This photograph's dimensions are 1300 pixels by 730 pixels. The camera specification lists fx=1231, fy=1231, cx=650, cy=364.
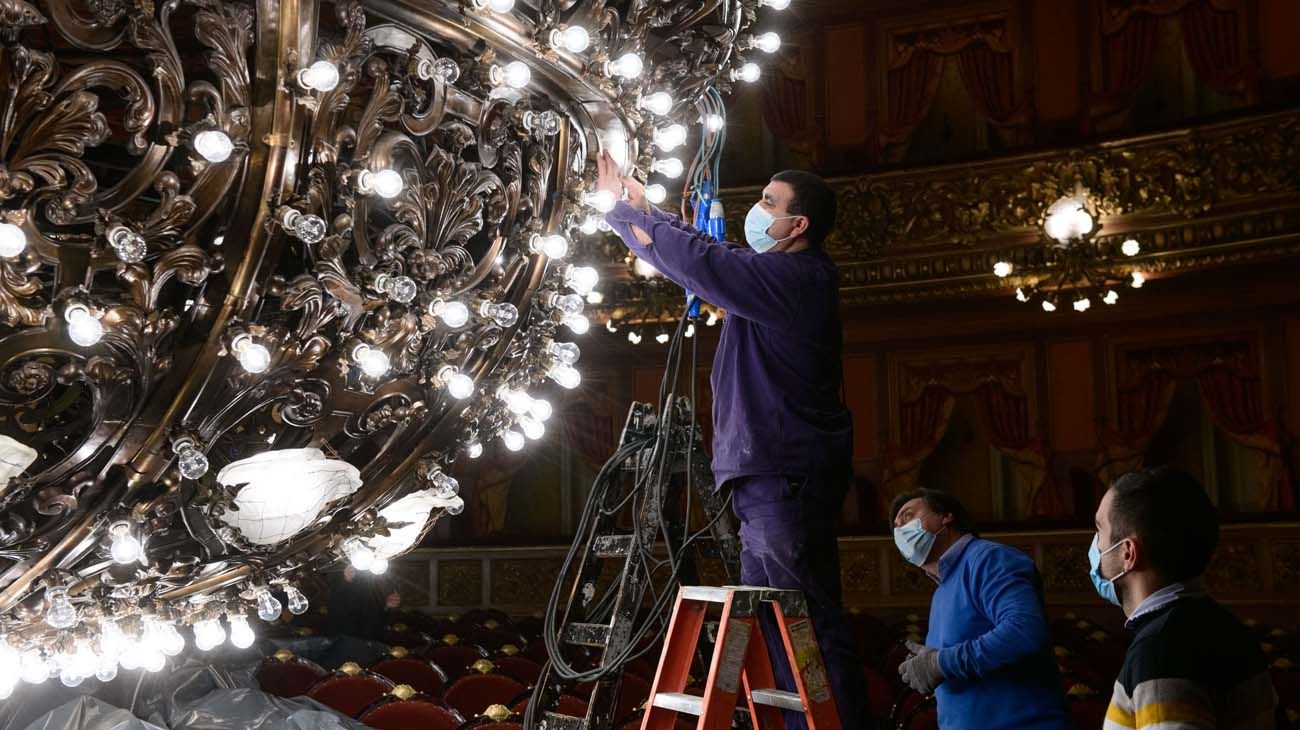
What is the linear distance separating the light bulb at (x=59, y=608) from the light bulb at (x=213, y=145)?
672mm

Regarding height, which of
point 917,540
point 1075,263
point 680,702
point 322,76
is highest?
point 1075,263

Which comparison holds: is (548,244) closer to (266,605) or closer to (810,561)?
(266,605)

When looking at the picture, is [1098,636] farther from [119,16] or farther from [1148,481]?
[119,16]

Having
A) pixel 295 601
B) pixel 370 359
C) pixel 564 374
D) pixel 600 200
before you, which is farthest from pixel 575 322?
pixel 295 601

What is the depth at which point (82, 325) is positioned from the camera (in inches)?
56.0

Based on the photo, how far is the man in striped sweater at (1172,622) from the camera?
1570 mm

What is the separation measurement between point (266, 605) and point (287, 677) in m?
3.35

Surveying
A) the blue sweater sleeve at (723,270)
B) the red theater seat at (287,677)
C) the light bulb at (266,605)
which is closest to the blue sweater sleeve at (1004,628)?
the blue sweater sleeve at (723,270)

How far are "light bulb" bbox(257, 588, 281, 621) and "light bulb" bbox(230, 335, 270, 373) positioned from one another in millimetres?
583

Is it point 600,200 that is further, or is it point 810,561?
point 810,561

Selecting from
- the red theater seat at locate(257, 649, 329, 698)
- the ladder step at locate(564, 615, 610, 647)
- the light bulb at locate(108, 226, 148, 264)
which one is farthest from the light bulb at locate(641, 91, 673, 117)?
the red theater seat at locate(257, 649, 329, 698)

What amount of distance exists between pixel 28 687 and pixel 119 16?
115 inches

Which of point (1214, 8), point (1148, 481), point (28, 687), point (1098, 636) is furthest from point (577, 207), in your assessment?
point (1214, 8)

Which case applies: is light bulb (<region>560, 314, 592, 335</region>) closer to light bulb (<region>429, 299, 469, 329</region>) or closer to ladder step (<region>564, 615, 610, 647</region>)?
light bulb (<region>429, 299, 469, 329</region>)
